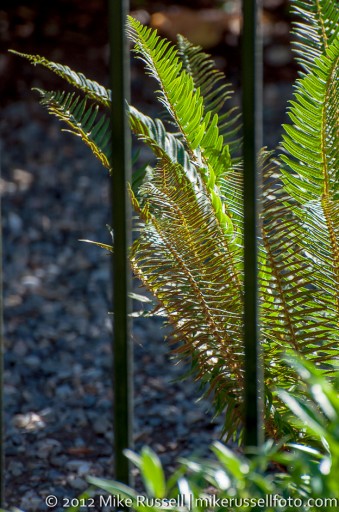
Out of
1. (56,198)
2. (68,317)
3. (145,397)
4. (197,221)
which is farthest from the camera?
(56,198)

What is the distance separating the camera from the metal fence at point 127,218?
128 centimetres

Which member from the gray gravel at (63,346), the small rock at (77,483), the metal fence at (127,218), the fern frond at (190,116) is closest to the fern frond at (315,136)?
the fern frond at (190,116)

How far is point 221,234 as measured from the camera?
1825mm

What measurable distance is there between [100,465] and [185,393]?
64 centimetres

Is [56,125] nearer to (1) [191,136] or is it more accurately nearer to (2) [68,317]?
(2) [68,317]

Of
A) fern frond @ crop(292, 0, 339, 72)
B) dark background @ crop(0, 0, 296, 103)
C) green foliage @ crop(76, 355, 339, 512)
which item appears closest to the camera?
green foliage @ crop(76, 355, 339, 512)

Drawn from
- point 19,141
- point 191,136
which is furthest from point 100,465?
point 19,141

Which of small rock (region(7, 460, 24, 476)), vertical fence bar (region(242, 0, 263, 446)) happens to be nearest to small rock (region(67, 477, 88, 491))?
small rock (region(7, 460, 24, 476))

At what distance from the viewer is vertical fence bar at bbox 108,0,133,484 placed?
1338mm

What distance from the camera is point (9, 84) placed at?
20.6 feet

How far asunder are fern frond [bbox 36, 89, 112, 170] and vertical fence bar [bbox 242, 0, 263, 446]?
0.43 metres

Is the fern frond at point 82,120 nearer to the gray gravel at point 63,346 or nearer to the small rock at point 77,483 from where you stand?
the gray gravel at point 63,346

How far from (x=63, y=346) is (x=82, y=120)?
2.06m

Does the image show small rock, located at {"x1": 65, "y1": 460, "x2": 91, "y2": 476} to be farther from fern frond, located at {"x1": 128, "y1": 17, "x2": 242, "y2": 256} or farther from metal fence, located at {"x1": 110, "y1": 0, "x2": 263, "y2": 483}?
metal fence, located at {"x1": 110, "y1": 0, "x2": 263, "y2": 483}
